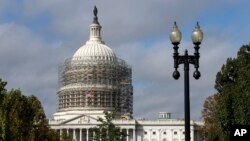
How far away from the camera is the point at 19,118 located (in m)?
88.1

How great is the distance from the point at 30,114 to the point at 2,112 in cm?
1500

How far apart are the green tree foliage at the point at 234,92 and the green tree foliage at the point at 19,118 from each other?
19.9 metres

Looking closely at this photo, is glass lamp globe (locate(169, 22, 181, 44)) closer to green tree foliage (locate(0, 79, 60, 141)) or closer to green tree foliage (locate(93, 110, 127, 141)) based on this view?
green tree foliage (locate(0, 79, 60, 141))

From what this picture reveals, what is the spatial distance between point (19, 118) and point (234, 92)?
105 feet

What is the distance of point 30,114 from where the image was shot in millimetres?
91812

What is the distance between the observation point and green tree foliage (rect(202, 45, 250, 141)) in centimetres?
6159

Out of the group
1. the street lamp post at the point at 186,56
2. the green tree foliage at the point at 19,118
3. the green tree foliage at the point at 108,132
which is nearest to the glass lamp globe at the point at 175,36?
the street lamp post at the point at 186,56

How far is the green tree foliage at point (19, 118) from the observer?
7614cm

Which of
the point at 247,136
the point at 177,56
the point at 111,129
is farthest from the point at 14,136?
the point at 247,136

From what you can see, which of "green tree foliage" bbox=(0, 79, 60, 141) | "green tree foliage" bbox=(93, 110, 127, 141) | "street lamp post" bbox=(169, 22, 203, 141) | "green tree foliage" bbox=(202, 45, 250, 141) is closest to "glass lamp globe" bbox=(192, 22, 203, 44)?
"street lamp post" bbox=(169, 22, 203, 141)

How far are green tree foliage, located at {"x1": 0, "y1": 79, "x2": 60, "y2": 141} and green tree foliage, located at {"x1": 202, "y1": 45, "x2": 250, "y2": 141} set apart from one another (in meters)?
19.9

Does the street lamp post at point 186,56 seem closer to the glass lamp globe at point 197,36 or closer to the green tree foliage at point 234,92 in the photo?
the glass lamp globe at point 197,36

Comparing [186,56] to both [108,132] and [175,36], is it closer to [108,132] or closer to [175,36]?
[175,36]

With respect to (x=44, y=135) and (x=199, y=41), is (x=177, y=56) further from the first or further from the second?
(x=44, y=135)
